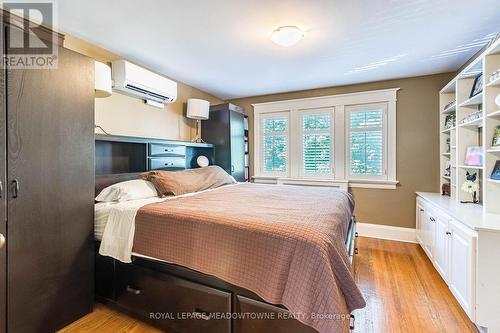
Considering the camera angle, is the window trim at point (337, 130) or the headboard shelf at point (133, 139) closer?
the headboard shelf at point (133, 139)

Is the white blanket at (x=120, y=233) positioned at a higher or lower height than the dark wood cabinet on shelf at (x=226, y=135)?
lower

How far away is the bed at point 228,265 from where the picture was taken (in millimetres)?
1215

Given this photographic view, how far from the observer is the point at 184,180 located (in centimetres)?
266

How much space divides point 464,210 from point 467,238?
525 mm

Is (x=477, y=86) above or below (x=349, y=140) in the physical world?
above

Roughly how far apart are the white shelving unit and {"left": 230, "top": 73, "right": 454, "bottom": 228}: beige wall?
13cm

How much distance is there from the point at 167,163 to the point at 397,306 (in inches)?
114

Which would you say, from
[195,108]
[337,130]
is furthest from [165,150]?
[337,130]

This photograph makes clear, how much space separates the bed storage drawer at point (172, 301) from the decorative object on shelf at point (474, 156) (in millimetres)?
2658

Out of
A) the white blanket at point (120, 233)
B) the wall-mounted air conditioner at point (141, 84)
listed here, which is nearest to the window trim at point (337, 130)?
the wall-mounted air conditioner at point (141, 84)

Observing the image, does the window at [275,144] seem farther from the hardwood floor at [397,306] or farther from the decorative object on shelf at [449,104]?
the decorative object on shelf at [449,104]

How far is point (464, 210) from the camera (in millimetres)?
2213

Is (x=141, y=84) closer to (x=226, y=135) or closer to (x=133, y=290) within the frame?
(x=226, y=135)

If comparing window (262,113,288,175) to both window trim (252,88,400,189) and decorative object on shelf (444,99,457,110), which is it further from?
decorative object on shelf (444,99,457,110)
